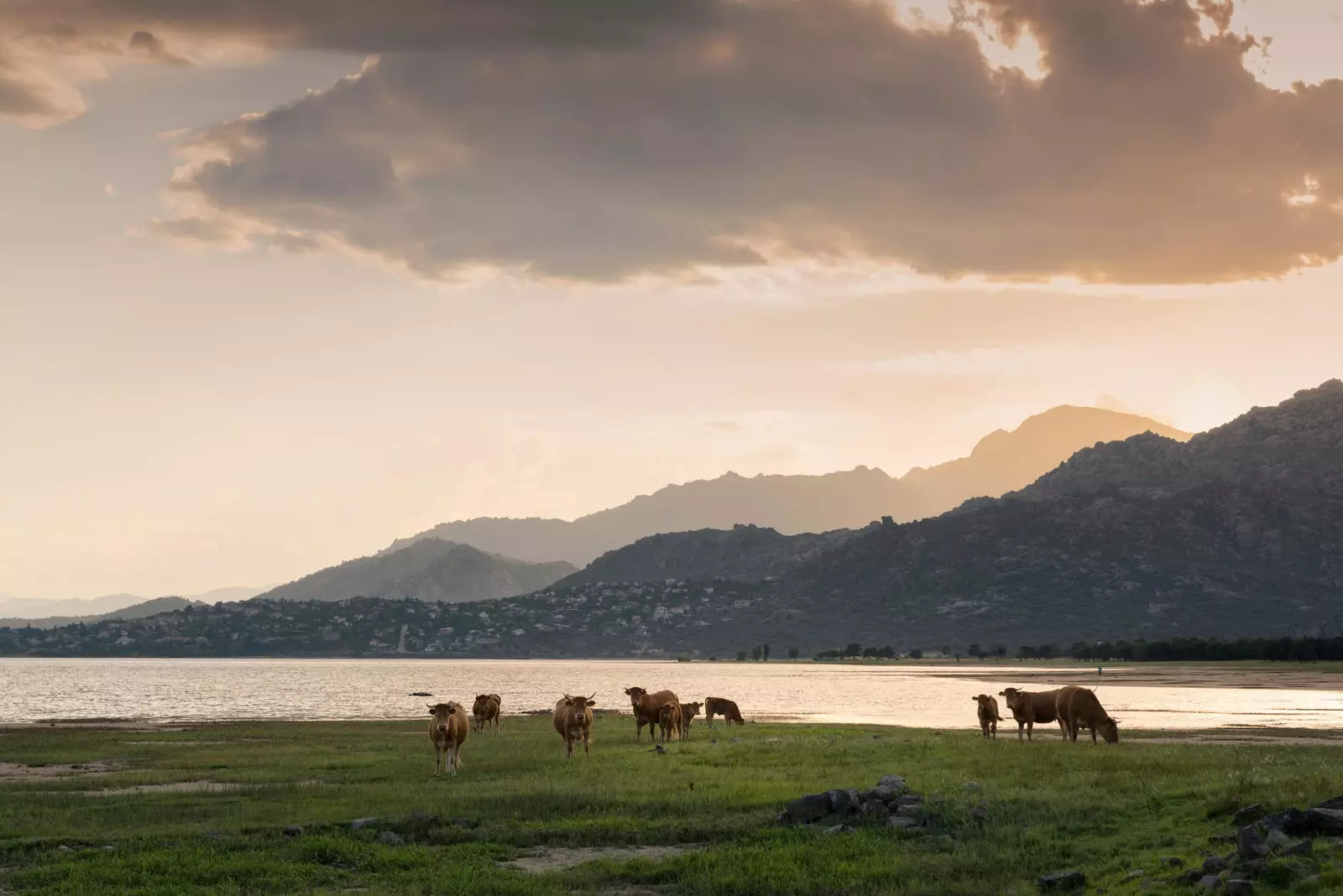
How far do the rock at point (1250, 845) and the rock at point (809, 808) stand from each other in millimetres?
9588

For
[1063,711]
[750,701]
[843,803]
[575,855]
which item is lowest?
[750,701]

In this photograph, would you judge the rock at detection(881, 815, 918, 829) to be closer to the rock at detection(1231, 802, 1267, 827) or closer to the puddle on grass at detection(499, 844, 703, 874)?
the puddle on grass at detection(499, 844, 703, 874)

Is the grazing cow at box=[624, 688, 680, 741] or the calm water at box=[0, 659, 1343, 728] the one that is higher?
the grazing cow at box=[624, 688, 680, 741]

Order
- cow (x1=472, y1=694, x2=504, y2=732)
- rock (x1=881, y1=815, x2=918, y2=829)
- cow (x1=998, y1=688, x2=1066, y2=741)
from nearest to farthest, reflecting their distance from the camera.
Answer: rock (x1=881, y1=815, x2=918, y2=829) → cow (x1=998, y1=688, x2=1066, y2=741) → cow (x1=472, y1=694, x2=504, y2=732)

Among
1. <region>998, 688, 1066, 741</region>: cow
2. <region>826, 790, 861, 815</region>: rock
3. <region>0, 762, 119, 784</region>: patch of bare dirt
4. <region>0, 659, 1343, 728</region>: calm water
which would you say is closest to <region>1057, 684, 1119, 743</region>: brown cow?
<region>998, 688, 1066, 741</region>: cow

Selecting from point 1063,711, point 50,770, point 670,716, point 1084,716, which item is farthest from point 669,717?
point 50,770

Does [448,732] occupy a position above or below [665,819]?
above

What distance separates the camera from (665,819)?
28688mm

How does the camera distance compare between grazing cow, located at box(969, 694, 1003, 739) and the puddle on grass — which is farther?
grazing cow, located at box(969, 694, 1003, 739)

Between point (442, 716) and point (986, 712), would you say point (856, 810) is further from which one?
point (986, 712)

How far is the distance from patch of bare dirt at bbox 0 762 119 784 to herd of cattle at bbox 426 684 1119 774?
12.4 meters

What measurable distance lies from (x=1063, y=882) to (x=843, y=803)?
279 inches

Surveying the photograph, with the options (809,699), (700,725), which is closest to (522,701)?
(809,699)

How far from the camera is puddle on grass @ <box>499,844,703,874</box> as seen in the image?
79.0 feet
